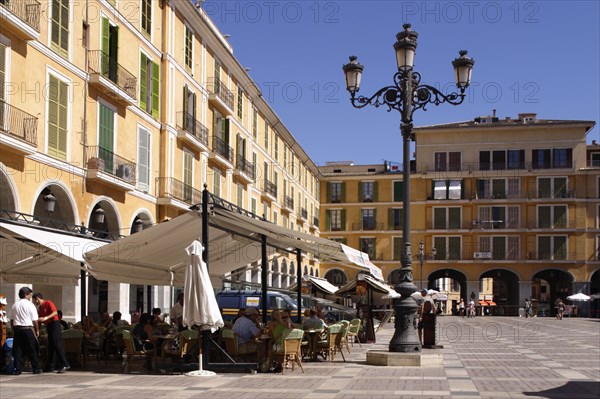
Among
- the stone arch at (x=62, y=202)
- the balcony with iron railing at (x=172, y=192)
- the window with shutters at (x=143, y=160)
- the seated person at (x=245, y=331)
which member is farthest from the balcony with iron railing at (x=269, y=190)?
the seated person at (x=245, y=331)

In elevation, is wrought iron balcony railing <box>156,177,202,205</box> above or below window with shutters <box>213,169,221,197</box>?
below

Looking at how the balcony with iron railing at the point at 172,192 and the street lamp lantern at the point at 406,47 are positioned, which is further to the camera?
the balcony with iron railing at the point at 172,192

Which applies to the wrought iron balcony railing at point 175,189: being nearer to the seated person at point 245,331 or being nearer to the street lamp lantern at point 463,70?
the seated person at point 245,331

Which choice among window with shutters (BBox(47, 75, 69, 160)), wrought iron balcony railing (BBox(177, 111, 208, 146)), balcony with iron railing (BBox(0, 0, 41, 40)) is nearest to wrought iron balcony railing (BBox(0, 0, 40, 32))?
balcony with iron railing (BBox(0, 0, 41, 40))

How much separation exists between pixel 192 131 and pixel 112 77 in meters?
7.06

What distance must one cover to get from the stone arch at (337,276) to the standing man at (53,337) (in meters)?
55.4

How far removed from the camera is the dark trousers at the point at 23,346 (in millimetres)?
13094

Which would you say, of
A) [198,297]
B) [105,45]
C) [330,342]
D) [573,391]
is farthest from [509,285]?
[573,391]

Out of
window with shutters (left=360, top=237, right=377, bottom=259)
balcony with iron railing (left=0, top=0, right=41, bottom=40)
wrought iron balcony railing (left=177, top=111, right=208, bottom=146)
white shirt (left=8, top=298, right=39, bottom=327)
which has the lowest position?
white shirt (left=8, top=298, right=39, bottom=327)

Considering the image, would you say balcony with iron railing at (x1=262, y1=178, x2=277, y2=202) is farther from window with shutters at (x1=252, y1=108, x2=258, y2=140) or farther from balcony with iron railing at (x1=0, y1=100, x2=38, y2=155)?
balcony with iron railing at (x1=0, y1=100, x2=38, y2=155)

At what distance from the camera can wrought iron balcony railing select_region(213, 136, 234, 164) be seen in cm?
3550

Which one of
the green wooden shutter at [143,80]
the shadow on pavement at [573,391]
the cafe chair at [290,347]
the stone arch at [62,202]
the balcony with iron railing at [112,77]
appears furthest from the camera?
the green wooden shutter at [143,80]

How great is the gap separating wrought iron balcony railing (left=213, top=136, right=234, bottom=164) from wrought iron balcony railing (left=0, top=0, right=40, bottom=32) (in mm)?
15291

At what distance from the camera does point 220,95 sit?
3597cm
